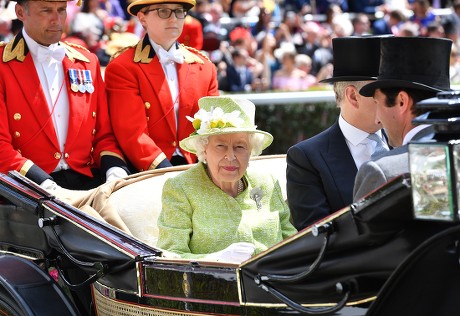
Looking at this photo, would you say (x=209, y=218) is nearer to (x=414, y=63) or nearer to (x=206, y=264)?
(x=206, y=264)

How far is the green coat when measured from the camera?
3713mm

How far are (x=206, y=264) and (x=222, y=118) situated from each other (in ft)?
2.59

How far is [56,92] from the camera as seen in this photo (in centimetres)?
489

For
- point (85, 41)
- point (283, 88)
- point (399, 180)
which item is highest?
point (399, 180)

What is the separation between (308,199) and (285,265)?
0.88 m

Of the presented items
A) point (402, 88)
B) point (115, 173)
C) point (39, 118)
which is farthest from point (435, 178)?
point (39, 118)

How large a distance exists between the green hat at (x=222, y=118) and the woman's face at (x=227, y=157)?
0.16ft

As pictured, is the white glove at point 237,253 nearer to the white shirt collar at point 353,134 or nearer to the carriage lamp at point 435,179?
the white shirt collar at point 353,134

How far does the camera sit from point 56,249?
389 centimetres

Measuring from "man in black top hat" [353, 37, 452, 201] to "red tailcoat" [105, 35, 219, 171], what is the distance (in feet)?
6.26

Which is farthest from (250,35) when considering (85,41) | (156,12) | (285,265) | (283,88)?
(285,265)

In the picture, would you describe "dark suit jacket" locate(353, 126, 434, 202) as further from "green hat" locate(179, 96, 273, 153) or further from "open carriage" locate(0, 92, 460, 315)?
"green hat" locate(179, 96, 273, 153)

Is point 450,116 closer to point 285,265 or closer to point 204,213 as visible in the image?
point 285,265

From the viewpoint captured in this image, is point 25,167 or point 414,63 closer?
point 414,63
